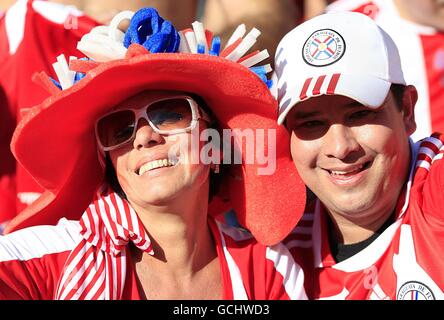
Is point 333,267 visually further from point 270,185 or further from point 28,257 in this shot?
point 28,257

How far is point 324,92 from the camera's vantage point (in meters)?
2.01

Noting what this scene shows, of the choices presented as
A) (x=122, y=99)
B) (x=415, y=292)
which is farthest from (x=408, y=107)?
(x=122, y=99)

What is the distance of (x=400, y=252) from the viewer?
79.6 inches

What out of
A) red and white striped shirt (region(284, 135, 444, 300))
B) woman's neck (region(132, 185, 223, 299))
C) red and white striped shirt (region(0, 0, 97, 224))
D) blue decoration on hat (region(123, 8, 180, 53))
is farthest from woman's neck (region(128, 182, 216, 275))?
red and white striped shirt (region(0, 0, 97, 224))

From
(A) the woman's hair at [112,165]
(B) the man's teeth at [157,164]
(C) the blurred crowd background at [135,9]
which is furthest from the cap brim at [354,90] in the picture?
(C) the blurred crowd background at [135,9]

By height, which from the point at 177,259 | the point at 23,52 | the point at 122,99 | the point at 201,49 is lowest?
the point at 177,259

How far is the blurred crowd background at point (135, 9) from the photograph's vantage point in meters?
2.87

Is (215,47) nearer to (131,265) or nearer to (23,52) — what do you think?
(131,265)

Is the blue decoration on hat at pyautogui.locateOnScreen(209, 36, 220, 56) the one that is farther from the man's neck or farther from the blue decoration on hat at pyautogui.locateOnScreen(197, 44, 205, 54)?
the man's neck

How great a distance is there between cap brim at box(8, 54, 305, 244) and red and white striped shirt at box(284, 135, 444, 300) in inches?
5.5

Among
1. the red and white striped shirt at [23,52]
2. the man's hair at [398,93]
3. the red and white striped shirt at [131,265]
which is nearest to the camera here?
the red and white striped shirt at [131,265]

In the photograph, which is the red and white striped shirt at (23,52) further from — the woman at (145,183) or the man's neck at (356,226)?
the man's neck at (356,226)

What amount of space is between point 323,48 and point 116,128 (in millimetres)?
577

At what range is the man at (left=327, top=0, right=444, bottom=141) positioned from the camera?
3.11 meters
